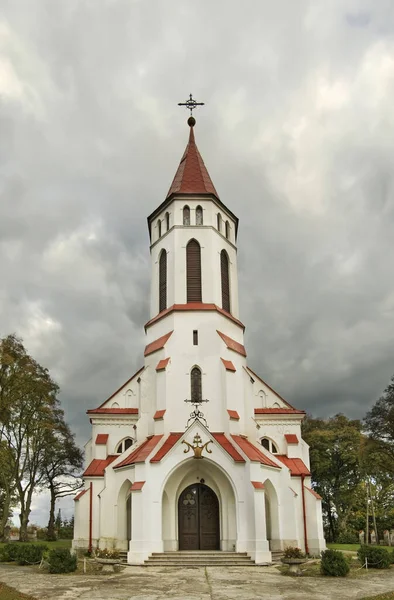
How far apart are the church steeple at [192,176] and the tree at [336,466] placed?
90.6 ft

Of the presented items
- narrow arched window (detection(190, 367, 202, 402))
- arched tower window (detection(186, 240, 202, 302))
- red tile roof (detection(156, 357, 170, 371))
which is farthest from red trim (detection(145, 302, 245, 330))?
narrow arched window (detection(190, 367, 202, 402))

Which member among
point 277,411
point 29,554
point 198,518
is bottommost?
point 29,554

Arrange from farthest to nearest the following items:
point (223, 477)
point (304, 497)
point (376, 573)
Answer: point (304, 497)
point (223, 477)
point (376, 573)

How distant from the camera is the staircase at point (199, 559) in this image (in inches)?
918

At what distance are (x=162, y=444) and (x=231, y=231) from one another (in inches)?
579

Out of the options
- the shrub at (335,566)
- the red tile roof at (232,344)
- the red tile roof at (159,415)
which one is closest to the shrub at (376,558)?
the shrub at (335,566)

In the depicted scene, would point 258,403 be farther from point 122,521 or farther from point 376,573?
point 376,573

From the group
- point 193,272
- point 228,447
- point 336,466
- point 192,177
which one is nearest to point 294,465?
point 228,447

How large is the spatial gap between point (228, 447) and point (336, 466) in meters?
28.9

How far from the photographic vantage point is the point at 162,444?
2661cm

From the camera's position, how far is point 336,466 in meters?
51.3

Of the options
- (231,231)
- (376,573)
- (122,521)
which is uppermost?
(231,231)

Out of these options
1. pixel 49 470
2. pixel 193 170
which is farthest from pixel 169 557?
pixel 49 470

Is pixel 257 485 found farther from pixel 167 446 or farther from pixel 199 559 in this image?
pixel 167 446
